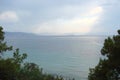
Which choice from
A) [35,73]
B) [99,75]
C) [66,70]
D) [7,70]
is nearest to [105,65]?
[99,75]

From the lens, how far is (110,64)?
1928cm

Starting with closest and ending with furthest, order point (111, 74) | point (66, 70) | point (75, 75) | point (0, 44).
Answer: point (111, 74)
point (0, 44)
point (75, 75)
point (66, 70)

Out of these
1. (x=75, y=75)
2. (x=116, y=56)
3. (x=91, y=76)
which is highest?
(x=116, y=56)

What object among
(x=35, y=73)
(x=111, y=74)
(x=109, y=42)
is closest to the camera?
(x=111, y=74)

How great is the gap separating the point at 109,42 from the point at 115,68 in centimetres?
180

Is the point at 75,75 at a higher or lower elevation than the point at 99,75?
lower

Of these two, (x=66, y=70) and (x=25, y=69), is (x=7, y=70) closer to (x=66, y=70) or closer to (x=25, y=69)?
(x=25, y=69)

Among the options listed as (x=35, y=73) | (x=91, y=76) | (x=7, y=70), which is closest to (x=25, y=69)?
(x=35, y=73)

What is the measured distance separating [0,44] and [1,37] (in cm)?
49

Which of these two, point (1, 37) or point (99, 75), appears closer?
point (99, 75)

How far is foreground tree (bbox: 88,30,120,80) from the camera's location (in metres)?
19.0

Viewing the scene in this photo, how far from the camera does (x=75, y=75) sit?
3393 inches

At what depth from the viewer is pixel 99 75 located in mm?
20188

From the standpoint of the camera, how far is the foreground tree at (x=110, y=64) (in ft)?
62.2
